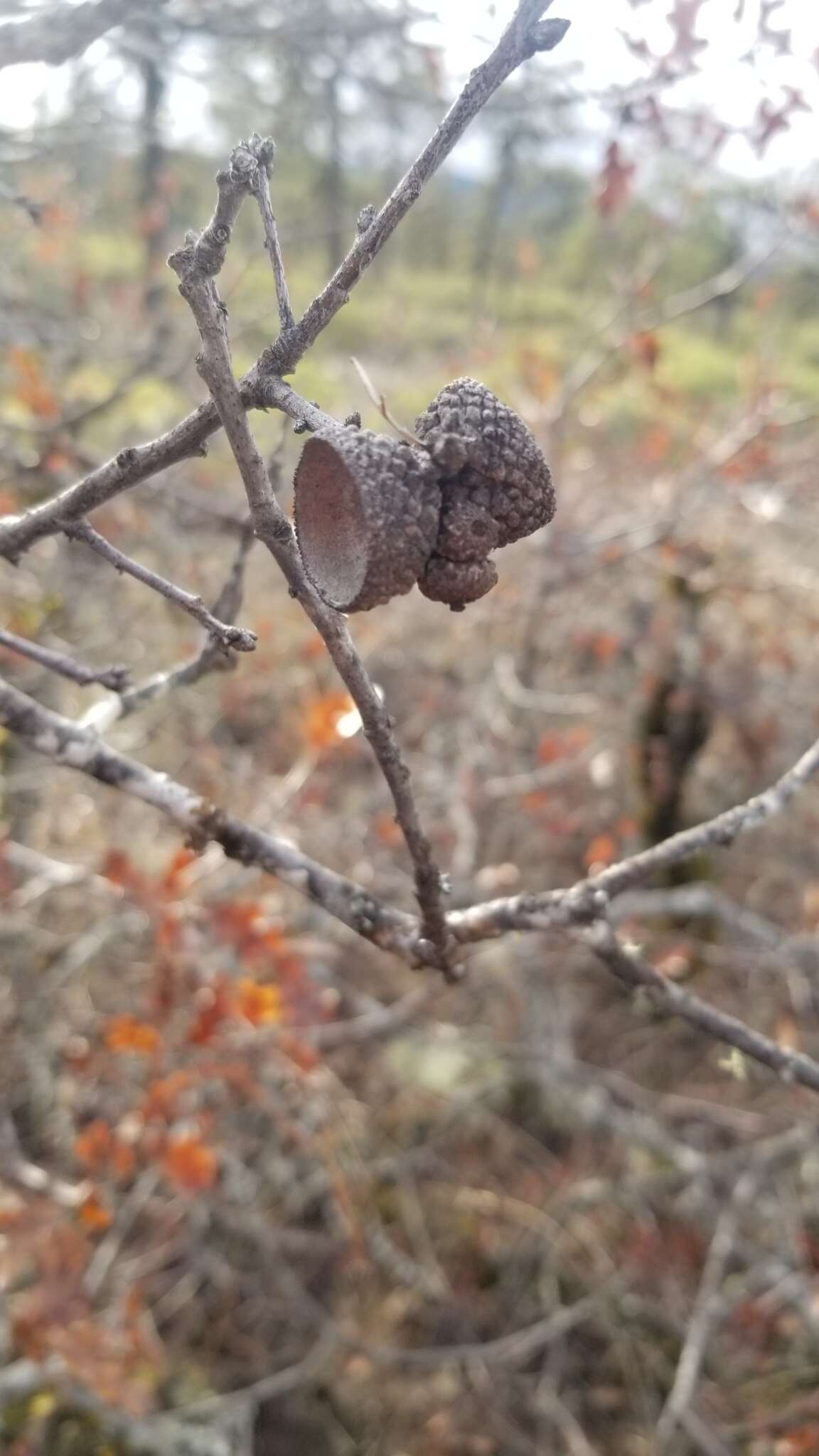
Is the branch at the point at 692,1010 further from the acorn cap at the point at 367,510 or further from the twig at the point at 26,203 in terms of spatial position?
the twig at the point at 26,203

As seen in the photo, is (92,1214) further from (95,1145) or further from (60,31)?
(60,31)

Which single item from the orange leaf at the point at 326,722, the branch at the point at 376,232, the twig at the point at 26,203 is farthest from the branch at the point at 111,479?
the orange leaf at the point at 326,722

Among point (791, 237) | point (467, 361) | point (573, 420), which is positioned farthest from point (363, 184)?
point (791, 237)

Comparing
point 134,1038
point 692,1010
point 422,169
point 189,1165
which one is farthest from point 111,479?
point 189,1165

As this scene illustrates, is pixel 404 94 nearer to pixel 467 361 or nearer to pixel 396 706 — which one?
pixel 396 706

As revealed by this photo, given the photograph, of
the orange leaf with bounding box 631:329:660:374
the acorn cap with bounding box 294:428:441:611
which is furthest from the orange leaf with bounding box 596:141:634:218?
the acorn cap with bounding box 294:428:441:611

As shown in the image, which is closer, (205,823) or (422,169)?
(422,169)

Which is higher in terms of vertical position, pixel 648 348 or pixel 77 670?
pixel 648 348

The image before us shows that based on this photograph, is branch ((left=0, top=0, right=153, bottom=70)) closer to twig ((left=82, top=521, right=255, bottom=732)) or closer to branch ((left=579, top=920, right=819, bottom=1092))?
twig ((left=82, top=521, right=255, bottom=732))
